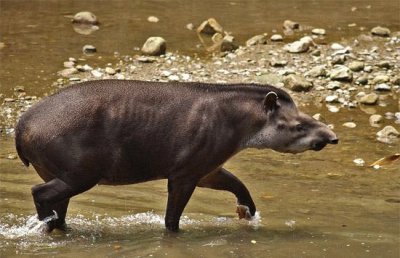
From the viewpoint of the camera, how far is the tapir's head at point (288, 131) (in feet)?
26.0

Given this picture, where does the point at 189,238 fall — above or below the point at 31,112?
below

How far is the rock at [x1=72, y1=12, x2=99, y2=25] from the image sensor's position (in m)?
15.7

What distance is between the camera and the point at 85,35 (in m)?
15.0

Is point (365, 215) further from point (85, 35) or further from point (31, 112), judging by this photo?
point (85, 35)

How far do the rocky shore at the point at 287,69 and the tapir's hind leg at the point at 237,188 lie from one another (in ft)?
11.1

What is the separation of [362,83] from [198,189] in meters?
4.49

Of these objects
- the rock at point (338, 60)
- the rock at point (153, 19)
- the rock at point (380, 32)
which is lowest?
the rock at point (153, 19)

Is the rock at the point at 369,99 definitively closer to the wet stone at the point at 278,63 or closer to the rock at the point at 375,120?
the rock at the point at 375,120

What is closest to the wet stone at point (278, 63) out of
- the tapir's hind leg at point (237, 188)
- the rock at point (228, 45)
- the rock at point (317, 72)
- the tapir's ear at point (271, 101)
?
the rock at point (317, 72)

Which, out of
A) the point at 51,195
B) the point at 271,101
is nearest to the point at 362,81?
the point at 271,101

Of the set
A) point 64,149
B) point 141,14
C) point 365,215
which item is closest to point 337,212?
point 365,215

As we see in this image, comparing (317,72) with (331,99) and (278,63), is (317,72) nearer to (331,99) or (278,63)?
(278,63)

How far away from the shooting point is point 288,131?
26.2ft

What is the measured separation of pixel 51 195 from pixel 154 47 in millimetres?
6747
